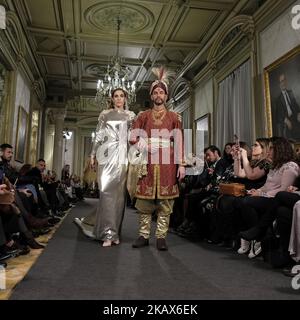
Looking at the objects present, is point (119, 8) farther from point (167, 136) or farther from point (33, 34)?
point (167, 136)

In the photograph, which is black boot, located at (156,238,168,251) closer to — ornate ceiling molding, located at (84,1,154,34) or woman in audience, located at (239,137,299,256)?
woman in audience, located at (239,137,299,256)

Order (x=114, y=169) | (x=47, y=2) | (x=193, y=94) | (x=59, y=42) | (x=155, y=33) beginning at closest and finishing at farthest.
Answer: (x=114, y=169) < (x=47, y=2) < (x=155, y=33) < (x=59, y=42) < (x=193, y=94)

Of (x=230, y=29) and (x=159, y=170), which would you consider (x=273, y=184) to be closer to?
(x=159, y=170)

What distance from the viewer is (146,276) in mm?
2041

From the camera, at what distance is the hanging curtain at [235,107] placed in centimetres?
573

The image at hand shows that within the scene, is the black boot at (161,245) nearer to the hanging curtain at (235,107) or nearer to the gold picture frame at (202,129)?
the hanging curtain at (235,107)

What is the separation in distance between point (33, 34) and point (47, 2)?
1.43 metres

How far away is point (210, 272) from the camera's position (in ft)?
7.29

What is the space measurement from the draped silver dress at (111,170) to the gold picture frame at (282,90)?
2.33 metres

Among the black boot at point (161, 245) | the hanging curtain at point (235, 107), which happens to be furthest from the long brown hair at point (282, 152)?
the hanging curtain at point (235, 107)

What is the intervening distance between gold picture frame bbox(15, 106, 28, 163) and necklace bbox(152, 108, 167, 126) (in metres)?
4.96

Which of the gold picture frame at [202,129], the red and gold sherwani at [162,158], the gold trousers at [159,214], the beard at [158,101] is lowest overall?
the gold trousers at [159,214]

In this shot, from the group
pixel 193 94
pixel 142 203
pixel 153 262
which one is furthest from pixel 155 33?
pixel 153 262

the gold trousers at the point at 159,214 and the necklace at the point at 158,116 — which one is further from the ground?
the necklace at the point at 158,116
